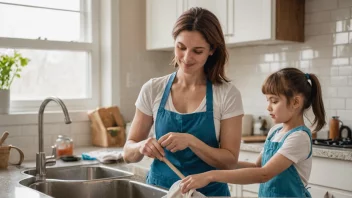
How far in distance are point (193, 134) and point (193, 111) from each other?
9 cm

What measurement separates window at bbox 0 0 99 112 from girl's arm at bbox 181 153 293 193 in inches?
93.8

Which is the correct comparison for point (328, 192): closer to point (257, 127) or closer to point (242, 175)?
point (257, 127)

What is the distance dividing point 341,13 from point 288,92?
1.56 metres

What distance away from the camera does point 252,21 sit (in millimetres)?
3207

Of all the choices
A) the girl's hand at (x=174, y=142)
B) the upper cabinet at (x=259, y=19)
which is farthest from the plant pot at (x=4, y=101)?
the girl's hand at (x=174, y=142)

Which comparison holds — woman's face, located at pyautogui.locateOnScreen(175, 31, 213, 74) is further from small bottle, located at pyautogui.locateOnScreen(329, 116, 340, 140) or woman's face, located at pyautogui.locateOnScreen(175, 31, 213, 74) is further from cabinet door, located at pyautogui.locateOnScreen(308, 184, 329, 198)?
small bottle, located at pyautogui.locateOnScreen(329, 116, 340, 140)

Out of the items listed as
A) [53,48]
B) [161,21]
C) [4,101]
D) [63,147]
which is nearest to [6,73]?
[4,101]

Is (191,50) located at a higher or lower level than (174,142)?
higher

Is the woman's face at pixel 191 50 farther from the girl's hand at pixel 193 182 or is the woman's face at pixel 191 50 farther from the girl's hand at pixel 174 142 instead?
the girl's hand at pixel 193 182

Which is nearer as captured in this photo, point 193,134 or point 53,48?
point 193,134

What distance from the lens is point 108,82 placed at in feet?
12.9

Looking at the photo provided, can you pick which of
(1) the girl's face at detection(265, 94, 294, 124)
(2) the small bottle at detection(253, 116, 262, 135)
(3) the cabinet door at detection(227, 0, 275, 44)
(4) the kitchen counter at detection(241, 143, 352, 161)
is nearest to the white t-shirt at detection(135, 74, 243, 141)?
(1) the girl's face at detection(265, 94, 294, 124)

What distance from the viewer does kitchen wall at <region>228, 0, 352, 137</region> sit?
3104mm

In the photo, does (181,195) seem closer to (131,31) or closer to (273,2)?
(273,2)
